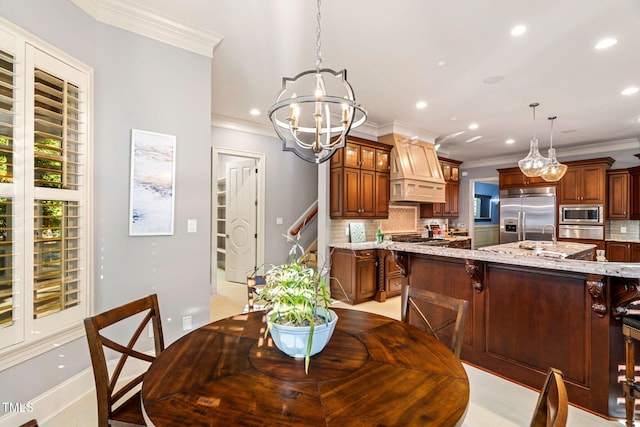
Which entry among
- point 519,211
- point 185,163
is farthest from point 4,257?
point 519,211

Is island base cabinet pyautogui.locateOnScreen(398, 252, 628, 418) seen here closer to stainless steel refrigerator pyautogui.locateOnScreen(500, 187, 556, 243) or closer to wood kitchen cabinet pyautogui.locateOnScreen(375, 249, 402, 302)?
wood kitchen cabinet pyautogui.locateOnScreen(375, 249, 402, 302)

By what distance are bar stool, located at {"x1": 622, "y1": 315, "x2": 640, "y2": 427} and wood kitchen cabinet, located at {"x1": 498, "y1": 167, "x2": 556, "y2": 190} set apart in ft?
17.6

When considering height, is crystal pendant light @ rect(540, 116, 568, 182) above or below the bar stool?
above

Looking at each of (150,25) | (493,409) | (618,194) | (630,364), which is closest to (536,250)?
(630,364)

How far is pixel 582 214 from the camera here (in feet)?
19.2

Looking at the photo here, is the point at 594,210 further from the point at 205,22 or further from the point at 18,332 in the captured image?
the point at 18,332

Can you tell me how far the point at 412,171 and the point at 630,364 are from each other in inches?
150

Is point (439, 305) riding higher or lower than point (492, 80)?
lower

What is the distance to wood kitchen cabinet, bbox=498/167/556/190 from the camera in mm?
6379

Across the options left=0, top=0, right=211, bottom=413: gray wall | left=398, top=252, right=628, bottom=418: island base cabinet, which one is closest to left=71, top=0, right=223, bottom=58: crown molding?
left=0, top=0, right=211, bottom=413: gray wall

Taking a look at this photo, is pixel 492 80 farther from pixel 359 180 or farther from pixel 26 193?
pixel 26 193

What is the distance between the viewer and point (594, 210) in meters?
5.71

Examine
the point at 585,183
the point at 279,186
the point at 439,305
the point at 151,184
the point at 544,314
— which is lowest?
the point at 544,314

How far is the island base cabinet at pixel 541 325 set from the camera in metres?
2.04
